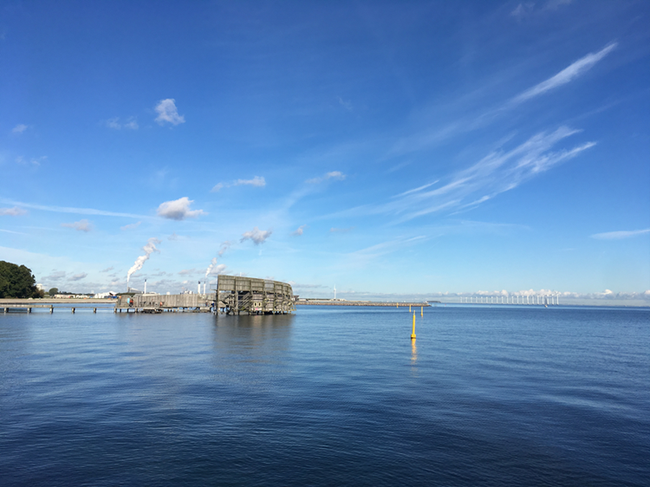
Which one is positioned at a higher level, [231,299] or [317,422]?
[231,299]

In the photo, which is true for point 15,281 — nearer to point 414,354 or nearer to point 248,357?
point 248,357

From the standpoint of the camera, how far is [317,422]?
1998cm

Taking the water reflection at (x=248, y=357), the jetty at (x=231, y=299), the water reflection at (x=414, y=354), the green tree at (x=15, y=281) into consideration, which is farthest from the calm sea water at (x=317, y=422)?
the green tree at (x=15, y=281)

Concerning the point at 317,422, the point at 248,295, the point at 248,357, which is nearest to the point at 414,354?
the point at 248,357

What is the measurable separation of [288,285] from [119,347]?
114 m

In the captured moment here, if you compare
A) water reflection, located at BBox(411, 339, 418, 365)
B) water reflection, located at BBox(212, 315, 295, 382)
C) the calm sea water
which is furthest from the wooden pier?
the calm sea water

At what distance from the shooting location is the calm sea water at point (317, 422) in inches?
Answer: 566

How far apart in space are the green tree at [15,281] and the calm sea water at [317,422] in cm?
16157

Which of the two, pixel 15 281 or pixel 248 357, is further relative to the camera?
pixel 15 281

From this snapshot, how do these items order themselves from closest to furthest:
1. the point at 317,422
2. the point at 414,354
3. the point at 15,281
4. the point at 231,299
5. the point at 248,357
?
the point at 317,422 → the point at 248,357 → the point at 414,354 → the point at 231,299 → the point at 15,281

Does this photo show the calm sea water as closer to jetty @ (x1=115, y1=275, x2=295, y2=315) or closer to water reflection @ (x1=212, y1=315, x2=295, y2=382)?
water reflection @ (x1=212, y1=315, x2=295, y2=382)

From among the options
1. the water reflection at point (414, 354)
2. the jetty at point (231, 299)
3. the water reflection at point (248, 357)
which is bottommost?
the water reflection at point (414, 354)

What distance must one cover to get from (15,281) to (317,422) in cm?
20209

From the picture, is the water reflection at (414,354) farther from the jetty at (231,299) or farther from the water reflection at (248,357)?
the jetty at (231,299)
